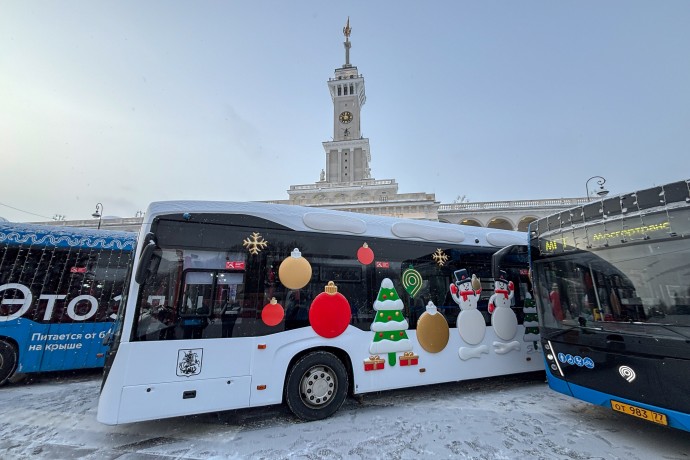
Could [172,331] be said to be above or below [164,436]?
above

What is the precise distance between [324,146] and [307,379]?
209ft

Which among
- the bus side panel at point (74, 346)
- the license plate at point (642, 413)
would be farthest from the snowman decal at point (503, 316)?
the bus side panel at point (74, 346)

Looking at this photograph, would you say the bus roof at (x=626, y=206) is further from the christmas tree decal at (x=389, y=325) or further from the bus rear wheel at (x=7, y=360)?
the bus rear wheel at (x=7, y=360)

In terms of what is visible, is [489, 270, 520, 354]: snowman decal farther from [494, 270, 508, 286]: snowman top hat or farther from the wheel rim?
the wheel rim

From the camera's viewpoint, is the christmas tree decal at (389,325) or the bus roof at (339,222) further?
the christmas tree decal at (389,325)

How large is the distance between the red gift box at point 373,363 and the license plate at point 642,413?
2921 millimetres

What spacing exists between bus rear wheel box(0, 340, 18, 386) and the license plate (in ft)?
32.6

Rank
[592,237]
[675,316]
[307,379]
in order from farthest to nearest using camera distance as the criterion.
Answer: [307,379], [592,237], [675,316]

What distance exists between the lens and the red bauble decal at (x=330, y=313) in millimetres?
4512

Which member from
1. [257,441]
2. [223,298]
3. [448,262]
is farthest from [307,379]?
[448,262]

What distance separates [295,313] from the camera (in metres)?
4.42

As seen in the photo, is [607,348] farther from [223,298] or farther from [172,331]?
[172,331]

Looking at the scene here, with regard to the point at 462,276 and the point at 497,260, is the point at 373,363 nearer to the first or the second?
the point at 462,276

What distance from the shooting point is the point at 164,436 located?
397 centimetres
